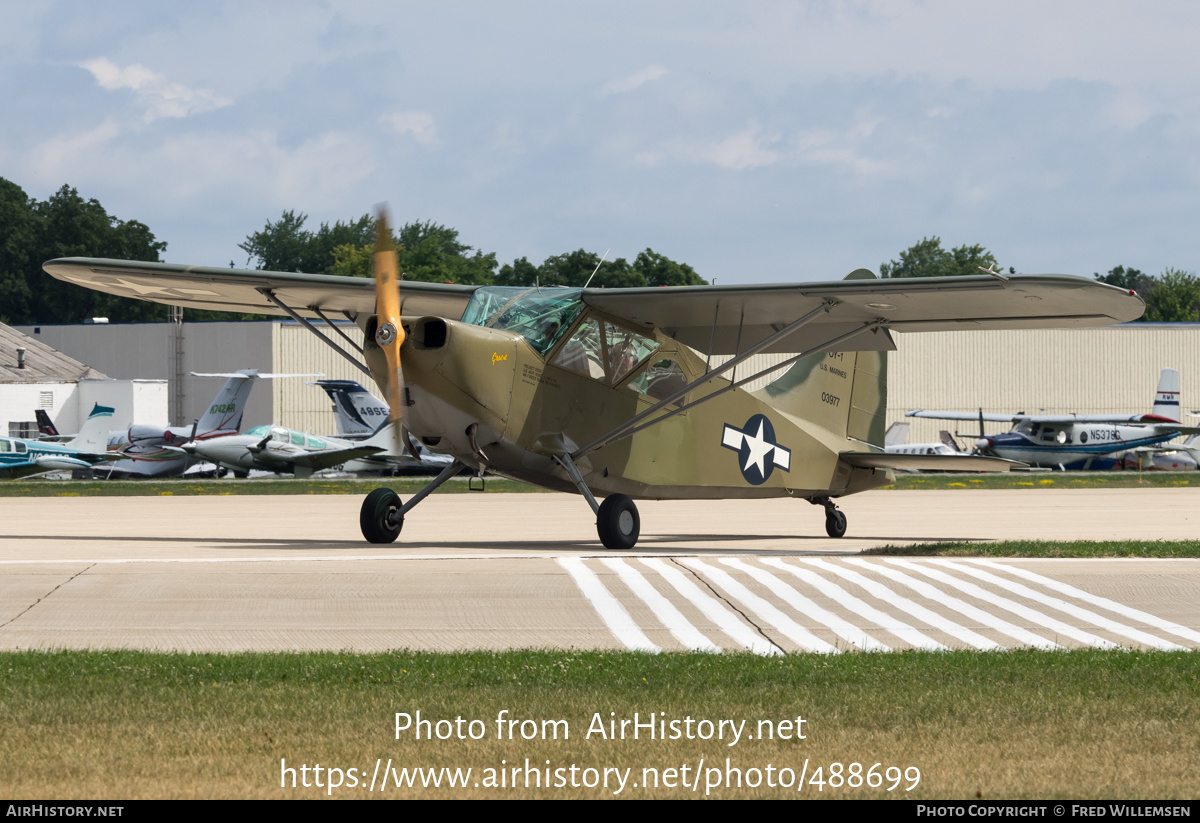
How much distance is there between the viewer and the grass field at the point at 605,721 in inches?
196

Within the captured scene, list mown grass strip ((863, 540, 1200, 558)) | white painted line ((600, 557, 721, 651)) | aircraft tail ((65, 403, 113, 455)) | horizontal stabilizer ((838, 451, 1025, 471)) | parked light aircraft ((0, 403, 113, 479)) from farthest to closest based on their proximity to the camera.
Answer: aircraft tail ((65, 403, 113, 455)) → parked light aircraft ((0, 403, 113, 479)) → horizontal stabilizer ((838, 451, 1025, 471)) → mown grass strip ((863, 540, 1200, 558)) → white painted line ((600, 557, 721, 651))

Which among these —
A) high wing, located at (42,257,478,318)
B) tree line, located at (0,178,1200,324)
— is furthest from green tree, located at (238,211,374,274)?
high wing, located at (42,257,478,318)

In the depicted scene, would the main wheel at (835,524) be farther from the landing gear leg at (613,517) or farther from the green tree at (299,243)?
the green tree at (299,243)

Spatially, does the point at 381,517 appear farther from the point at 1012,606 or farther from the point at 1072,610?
the point at 1072,610

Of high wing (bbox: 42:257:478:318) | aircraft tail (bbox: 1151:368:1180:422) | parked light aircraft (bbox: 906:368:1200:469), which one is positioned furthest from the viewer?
aircraft tail (bbox: 1151:368:1180:422)

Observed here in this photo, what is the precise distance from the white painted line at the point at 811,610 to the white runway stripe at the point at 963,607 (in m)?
0.98

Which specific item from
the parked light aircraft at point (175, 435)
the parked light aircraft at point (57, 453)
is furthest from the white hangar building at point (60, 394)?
the parked light aircraft at point (175, 435)

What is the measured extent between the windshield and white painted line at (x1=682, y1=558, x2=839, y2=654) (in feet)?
13.4

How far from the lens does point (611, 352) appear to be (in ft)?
52.9

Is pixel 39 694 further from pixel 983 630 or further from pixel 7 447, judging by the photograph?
pixel 7 447

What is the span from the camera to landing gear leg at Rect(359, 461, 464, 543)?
1555 cm

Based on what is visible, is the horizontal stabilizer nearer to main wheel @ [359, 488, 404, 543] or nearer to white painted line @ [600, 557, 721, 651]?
white painted line @ [600, 557, 721, 651]

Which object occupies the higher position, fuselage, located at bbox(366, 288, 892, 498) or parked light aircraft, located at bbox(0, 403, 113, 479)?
fuselage, located at bbox(366, 288, 892, 498)

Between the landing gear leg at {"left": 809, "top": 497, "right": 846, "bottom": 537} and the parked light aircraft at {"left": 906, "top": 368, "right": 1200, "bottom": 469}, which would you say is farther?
the parked light aircraft at {"left": 906, "top": 368, "right": 1200, "bottom": 469}
